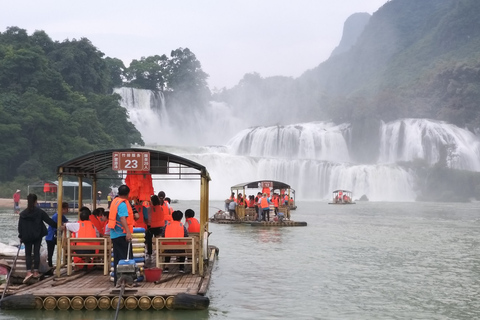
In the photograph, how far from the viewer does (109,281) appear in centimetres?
1128

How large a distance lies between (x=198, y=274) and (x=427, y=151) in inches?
3238

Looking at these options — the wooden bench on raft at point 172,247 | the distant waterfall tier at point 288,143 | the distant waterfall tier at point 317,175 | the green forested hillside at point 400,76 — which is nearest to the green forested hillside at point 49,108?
the distant waterfall tier at point 317,175

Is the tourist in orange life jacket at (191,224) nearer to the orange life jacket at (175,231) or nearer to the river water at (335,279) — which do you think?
the river water at (335,279)

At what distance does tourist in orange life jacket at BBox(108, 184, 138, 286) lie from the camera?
10.5 m

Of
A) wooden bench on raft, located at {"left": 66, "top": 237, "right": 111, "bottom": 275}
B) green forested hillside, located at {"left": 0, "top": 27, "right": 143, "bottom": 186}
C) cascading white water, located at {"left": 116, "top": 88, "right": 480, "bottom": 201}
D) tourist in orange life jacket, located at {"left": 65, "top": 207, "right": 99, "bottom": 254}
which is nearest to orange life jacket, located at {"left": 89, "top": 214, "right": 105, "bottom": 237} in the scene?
tourist in orange life jacket, located at {"left": 65, "top": 207, "right": 99, "bottom": 254}

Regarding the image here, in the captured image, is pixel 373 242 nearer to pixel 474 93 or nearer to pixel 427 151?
pixel 427 151

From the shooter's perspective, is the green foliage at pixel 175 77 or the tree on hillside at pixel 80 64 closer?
the tree on hillside at pixel 80 64

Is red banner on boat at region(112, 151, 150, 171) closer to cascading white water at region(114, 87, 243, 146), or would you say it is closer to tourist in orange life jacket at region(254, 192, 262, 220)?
tourist in orange life jacket at region(254, 192, 262, 220)

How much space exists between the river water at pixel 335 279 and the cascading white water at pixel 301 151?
47.1 meters

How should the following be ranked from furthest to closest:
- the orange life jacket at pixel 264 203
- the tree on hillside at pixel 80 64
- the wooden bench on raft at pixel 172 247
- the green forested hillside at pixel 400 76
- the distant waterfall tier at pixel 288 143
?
the green forested hillside at pixel 400 76 < the distant waterfall tier at pixel 288 143 < the tree on hillside at pixel 80 64 < the orange life jacket at pixel 264 203 < the wooden bench on raft at pixel 172 247

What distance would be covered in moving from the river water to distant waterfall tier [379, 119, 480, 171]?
65.9 m

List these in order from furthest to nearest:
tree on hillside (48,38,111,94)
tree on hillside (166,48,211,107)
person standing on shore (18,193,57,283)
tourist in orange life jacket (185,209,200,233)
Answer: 1. tree on hillside (166,48,211,107)
2. tree on hillside (48,38,111,94)
3. tourist in orange life jacket (185,209,200,233)
4. person standing on shore (18,193,57,283)

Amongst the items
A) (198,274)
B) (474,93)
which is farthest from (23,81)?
(474,93)

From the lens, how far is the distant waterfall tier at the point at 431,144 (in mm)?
88625
